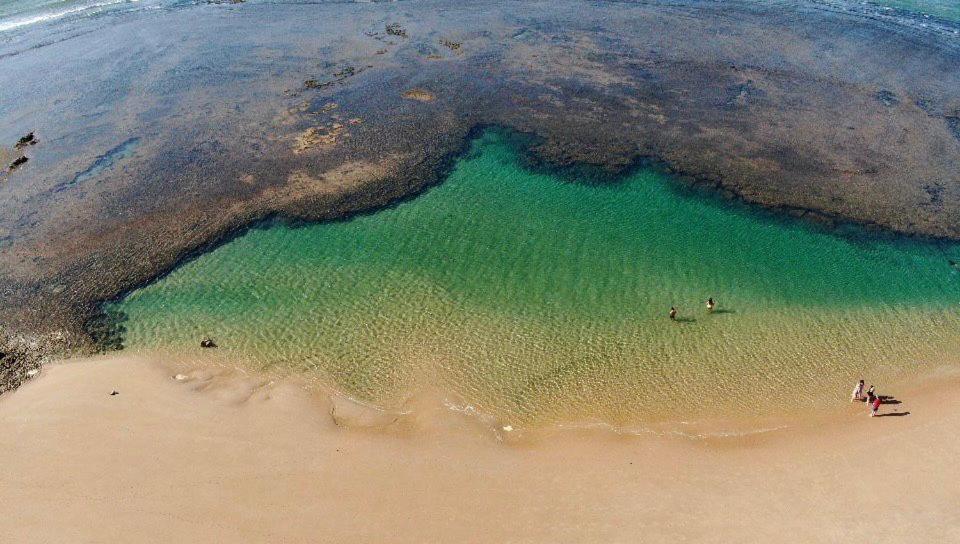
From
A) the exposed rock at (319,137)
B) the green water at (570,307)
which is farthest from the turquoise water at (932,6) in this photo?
the exposed rock at (319,137)

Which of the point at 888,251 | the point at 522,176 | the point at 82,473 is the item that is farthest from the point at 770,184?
the point at 82,473

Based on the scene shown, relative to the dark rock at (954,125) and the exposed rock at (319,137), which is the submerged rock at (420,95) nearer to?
the exposed rock at (319,137)

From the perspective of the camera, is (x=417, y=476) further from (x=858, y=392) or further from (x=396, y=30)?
(x=396, y=30)

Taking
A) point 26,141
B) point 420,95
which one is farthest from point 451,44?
point 26,141

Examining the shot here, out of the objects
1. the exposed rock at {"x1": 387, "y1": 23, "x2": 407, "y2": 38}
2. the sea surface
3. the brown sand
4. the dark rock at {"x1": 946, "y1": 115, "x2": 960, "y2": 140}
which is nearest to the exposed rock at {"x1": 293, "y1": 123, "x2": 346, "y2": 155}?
the exposed rock at {"x1": 387, "y1": 23, "x2": 407, "y2": 38}

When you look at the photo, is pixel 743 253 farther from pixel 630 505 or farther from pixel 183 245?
pixel 183 245
